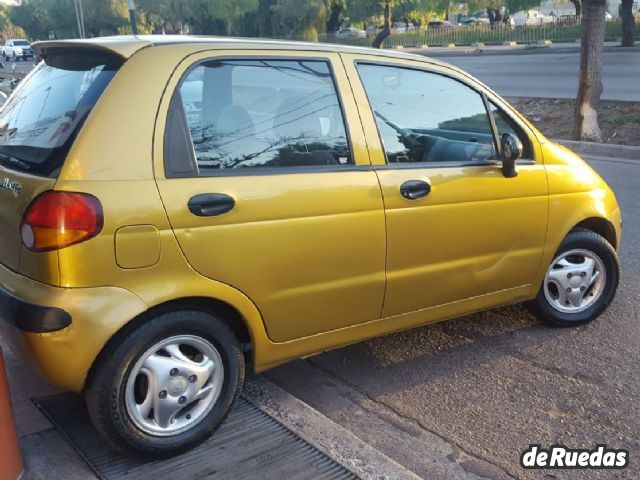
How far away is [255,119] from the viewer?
3.22m

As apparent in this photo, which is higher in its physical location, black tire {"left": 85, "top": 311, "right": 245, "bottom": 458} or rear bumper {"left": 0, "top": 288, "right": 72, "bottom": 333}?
rear bumper {"left": 0, "top": 288, "right": 72, "bottom": 333}

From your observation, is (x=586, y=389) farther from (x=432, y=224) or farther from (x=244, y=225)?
(x=244, y=225)

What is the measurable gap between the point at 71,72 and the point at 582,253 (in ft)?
10.6

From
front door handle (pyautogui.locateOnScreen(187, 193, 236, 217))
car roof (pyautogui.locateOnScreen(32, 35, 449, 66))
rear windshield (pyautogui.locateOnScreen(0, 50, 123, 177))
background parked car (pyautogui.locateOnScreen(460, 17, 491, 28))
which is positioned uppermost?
background parked car (pyautogui.locateOnScreen(460, 17, 491, 28))

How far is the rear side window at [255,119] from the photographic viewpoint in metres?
2.99

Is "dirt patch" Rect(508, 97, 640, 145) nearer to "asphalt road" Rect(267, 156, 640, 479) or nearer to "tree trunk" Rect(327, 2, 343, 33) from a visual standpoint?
"asphalt road" Rect(267, 156, 640, 479)

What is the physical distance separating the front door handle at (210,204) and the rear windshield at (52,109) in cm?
55

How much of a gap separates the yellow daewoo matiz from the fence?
3954cm

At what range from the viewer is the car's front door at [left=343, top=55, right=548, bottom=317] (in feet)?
11.5

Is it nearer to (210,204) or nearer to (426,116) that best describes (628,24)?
(426,116)

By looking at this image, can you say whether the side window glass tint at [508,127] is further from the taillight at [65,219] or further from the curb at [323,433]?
the taillight at [65,219]

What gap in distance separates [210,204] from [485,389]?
6.15 feet

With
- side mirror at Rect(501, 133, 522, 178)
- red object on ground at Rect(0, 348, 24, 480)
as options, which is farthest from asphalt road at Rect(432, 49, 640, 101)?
red object on ground at Rect(0, 348, 24, 480)

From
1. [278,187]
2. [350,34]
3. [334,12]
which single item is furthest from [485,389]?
[350,34]
